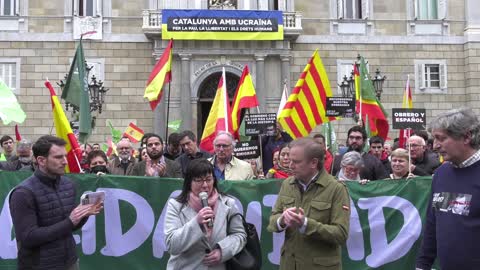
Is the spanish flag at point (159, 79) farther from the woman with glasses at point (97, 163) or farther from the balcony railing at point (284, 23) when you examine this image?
the balcony railing at point (284, 23)

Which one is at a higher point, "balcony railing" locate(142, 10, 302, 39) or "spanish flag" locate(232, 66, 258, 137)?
"balcony railing" locate(142, 10, 302, 39)

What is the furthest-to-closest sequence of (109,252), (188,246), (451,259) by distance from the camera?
(109,252) → (188,246) → (451,259)

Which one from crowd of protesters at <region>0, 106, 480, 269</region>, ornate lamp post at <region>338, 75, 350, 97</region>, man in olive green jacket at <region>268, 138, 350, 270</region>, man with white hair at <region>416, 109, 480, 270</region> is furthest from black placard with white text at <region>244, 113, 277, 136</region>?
ornate lamp post at <region>338, 75, 350, 97</region>

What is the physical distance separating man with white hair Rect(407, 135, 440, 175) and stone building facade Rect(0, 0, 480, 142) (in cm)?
1529

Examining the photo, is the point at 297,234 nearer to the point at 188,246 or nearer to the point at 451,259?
the point at 188,246

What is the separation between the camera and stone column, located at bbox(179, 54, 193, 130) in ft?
75.7

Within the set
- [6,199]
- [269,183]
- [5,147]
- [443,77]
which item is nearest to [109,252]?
[6,199]

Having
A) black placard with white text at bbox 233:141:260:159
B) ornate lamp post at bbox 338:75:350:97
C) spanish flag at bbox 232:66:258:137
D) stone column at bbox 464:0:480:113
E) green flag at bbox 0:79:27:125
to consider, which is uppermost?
stone column at bbox 464:0:480:113

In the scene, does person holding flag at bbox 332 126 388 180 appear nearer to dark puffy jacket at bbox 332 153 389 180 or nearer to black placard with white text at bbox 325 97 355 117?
dark puffy jacket at bbox 332 153 389 180

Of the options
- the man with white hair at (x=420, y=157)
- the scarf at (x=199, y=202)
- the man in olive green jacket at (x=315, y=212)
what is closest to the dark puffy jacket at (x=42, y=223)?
the scarf at (x=199, y=202)

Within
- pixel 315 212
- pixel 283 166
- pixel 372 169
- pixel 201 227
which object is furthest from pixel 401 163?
pixel 201 227

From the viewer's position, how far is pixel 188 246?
4.39 metres

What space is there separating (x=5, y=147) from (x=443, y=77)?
19.1m

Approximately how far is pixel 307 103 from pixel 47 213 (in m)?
6.36
